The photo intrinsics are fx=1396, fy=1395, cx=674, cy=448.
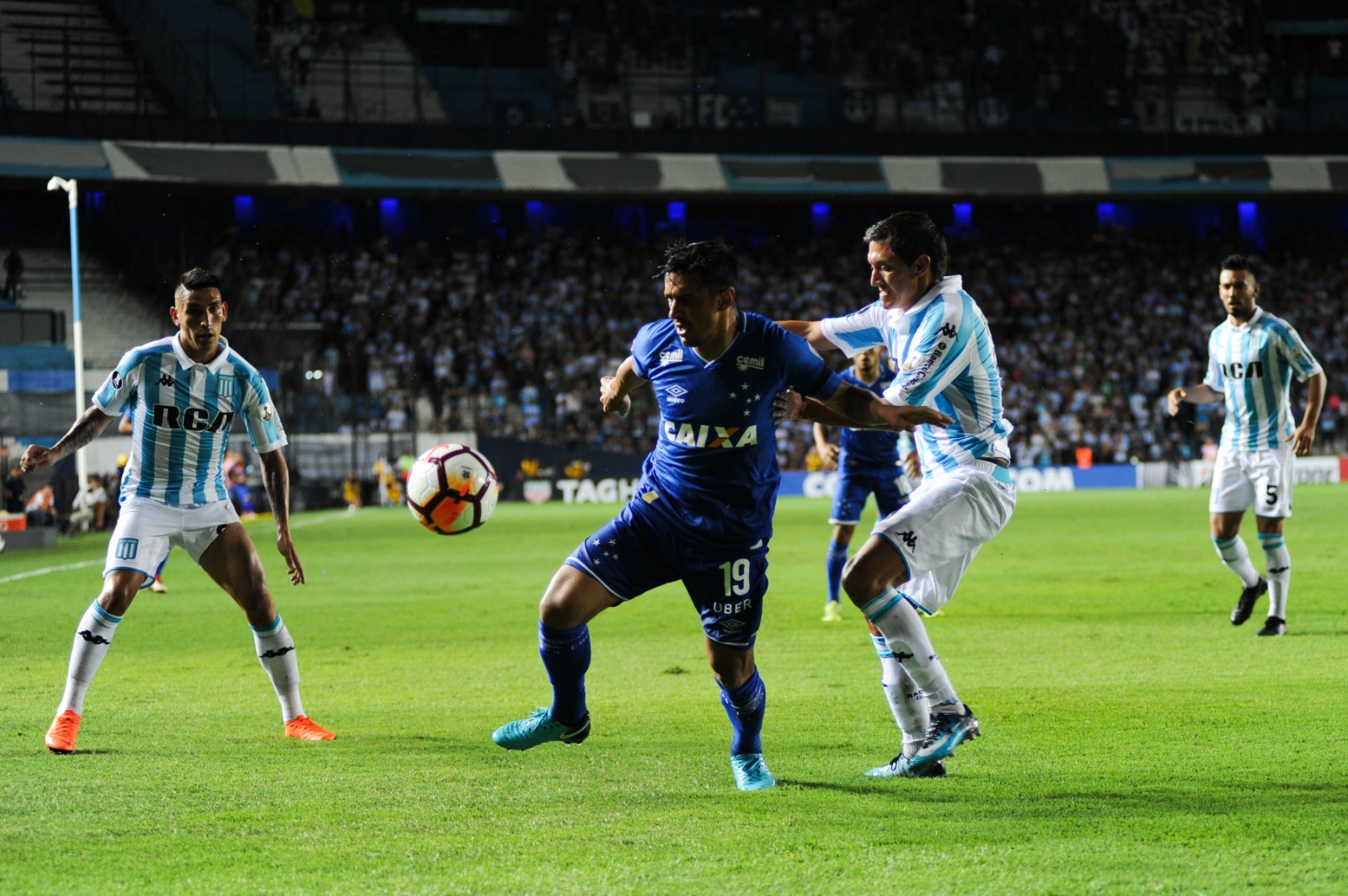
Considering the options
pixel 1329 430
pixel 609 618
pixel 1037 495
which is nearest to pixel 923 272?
pixel 609 618

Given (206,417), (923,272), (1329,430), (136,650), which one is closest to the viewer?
(923,272)

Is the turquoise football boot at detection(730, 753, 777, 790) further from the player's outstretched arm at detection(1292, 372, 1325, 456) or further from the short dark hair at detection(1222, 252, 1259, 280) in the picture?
the short dark hair at detection(1222, 252, 1259, 280)

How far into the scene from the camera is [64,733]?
6848 mm

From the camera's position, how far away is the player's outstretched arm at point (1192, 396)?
10.2 m

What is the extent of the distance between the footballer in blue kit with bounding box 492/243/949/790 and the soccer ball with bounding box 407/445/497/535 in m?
1.40

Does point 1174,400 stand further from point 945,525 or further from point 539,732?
point 539,732

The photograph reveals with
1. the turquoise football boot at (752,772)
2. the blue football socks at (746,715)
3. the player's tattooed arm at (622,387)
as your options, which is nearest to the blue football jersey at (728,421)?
the player's tattooed arm at (622,387)

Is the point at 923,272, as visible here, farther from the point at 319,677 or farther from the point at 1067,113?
the point at 1067,113

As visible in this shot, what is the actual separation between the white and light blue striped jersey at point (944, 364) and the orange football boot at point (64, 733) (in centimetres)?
419

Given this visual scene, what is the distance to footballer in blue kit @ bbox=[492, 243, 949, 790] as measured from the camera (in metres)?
5.71

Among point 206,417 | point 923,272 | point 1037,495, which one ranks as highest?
point 923,272

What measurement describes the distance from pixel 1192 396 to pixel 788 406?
6.30 metres

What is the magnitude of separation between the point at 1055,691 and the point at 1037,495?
1111 inches

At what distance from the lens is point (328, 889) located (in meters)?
4.28
